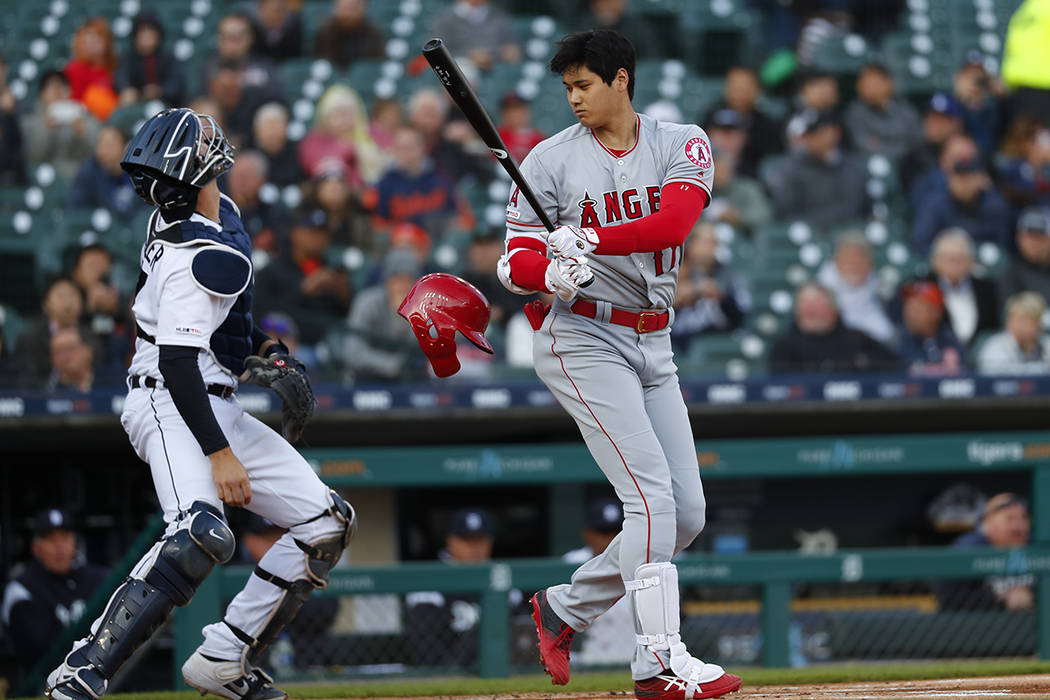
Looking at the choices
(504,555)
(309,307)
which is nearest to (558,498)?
(504,555)

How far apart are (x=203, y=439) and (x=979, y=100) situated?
7.64 m

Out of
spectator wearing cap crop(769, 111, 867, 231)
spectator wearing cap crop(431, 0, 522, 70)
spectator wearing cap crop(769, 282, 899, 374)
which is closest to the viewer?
spectator wearing cap crop(769, 282, 899, 374)

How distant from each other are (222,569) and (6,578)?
1806mm

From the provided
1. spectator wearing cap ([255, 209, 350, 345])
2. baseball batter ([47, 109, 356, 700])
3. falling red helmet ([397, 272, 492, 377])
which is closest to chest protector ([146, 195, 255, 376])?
baseball batter ([47, 109, 356, 700])

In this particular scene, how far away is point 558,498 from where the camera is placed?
7.41 metres

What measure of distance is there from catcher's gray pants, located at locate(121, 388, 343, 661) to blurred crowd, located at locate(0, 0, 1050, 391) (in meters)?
3.27

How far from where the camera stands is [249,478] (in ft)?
13.8

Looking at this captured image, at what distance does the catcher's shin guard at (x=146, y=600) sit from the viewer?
12.7 feet

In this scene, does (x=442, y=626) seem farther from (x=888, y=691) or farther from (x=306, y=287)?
(x=306, y=287)

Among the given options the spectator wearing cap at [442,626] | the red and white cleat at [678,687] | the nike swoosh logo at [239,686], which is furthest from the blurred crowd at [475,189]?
the red and white cleat at [678,687]

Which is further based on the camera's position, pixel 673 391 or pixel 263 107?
pixel 263 107

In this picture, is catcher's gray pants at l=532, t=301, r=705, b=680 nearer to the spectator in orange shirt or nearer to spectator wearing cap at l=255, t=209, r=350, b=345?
spectator wearing cap at l=255, t=209, r=350, b=345

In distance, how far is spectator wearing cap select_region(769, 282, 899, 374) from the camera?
785 cm

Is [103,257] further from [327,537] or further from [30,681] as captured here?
[327,537]
